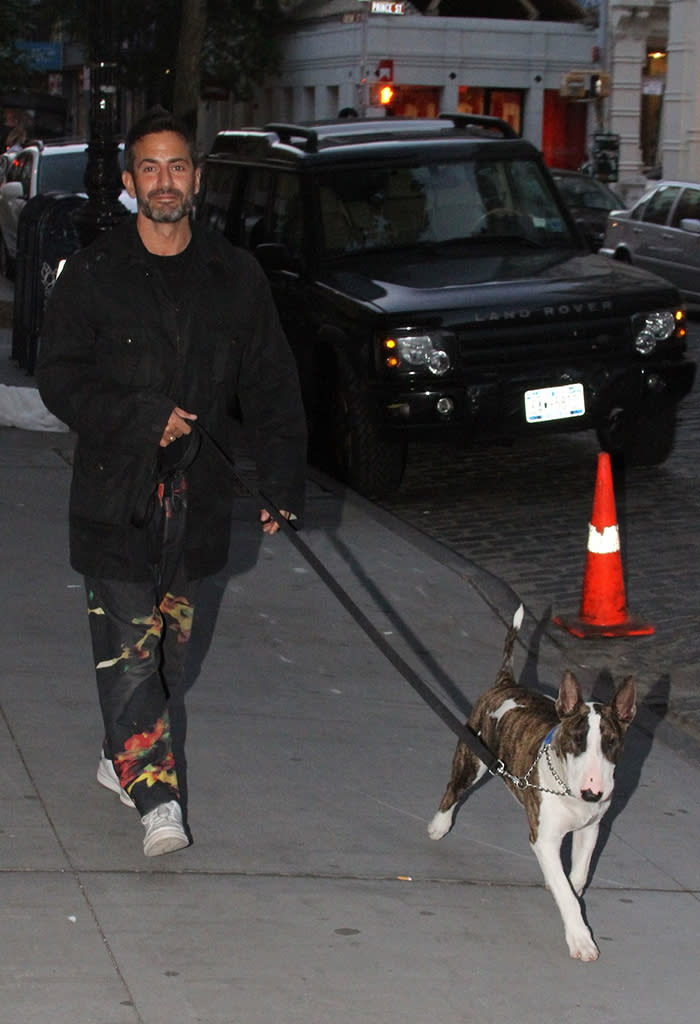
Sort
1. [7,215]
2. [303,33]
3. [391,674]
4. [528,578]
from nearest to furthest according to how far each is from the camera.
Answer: [391,674] < [528,578] < [7,215] < [303,33]

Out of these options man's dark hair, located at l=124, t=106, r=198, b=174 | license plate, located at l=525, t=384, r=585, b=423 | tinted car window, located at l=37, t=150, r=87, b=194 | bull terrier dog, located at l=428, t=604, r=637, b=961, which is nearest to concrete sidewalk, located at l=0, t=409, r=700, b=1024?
bull terrier dog, located at l=428, t=604, r=637, b=961

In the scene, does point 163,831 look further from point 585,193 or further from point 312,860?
point 585,193

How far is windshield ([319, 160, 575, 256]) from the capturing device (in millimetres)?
10836

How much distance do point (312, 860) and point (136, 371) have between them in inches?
57.1

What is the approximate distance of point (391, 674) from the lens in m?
6.84

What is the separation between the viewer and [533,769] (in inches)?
179

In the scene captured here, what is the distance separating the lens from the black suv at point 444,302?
9.67m

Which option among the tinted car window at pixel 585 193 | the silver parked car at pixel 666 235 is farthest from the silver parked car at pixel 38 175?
the tinted car window at pixel 585 193

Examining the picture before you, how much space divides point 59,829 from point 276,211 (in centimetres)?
723

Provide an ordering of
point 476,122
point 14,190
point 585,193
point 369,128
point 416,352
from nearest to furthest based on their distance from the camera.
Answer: point 416,352
point 369,128
point 476,122
point 14,190
point 585,193

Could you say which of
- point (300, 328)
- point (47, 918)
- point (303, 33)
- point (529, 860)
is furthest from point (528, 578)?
point (303, 33)

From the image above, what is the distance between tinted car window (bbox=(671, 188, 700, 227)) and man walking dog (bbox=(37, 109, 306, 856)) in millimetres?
16999

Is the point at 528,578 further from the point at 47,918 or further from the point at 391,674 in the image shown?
the point at 47,918

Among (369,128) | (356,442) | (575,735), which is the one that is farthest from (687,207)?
(575,735)
